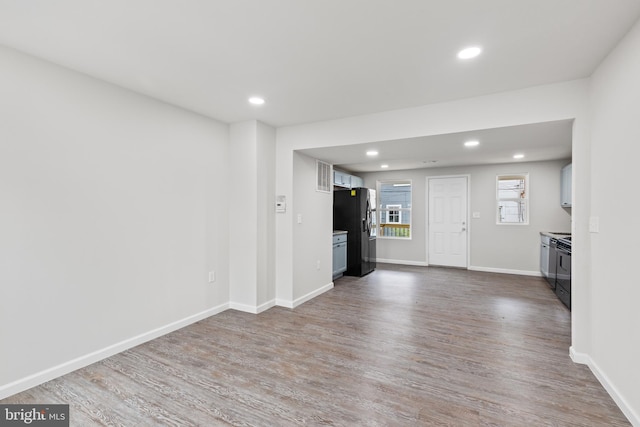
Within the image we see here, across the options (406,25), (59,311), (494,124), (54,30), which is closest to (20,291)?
(59,311)

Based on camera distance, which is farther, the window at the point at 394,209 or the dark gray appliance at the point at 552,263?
the window at the point at 394,209

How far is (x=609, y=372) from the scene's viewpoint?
2176 mm

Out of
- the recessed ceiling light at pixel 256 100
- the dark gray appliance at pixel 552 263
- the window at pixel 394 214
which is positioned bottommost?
the dark gray appliance at pixel 552 263

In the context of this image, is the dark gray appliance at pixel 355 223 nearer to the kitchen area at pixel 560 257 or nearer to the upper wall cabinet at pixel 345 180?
the upper wall cabinet at pixel 345 180

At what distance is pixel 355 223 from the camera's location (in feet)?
19.3

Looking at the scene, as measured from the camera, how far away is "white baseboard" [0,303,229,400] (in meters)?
2.18

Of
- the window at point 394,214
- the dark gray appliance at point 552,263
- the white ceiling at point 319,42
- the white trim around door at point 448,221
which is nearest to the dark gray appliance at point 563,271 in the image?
the dark gray appliance at point 552,263

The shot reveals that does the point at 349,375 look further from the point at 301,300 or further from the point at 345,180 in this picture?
the point at 345,180

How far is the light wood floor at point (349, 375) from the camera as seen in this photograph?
6.44 feet

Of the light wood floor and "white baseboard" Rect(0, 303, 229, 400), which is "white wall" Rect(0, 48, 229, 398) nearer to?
"white baseboard" Rect(0, 303, 229, 400)

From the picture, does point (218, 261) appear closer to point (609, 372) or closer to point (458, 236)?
point (609, 372)

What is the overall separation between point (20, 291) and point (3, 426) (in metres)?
0.84

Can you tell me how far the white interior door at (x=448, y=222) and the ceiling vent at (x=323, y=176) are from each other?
296cm

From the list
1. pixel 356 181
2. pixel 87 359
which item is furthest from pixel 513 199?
pixel 87 359
